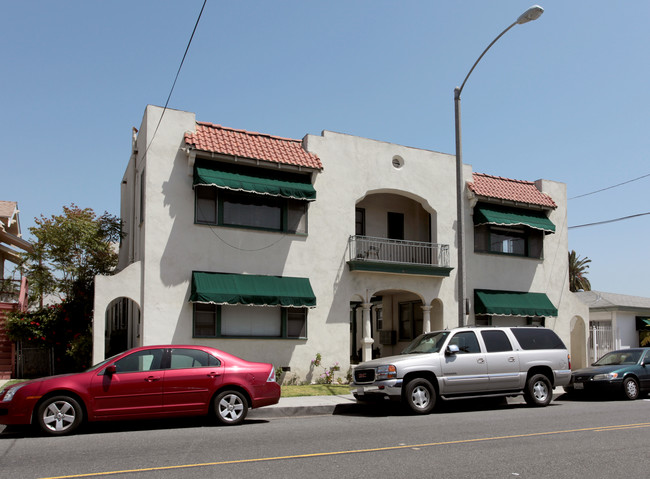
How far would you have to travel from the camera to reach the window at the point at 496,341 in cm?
1382

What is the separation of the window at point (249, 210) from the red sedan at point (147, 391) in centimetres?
709

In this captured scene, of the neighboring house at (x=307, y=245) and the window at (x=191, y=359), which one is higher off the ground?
the neighboring house at (x=307, y=245)

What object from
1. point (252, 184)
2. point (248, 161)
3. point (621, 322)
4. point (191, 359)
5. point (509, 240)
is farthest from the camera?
point (621, 322)

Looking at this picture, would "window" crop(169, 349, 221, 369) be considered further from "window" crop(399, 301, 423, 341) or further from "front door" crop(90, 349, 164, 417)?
"window" crop(399, 301, 423, 341)


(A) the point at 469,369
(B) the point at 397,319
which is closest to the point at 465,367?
(A) the point at 469,369

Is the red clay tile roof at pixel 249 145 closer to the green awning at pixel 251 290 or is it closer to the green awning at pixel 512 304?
the green awning at pixel 251 290

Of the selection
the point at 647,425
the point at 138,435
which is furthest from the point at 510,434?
the point at 138,435

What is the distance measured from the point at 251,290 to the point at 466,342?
6490mm

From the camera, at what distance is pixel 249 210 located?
1844 cm

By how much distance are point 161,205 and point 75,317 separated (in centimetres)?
514

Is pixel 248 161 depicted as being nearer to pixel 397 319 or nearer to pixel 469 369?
pixel 469 369

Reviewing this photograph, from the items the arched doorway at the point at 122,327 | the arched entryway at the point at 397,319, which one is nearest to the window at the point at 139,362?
the arched doorway at the point at 122,327

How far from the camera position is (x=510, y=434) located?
989 centimetres

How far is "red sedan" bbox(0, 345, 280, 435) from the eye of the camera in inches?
395
